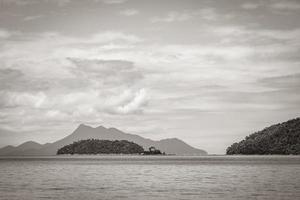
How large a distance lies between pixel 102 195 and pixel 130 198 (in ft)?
21.7

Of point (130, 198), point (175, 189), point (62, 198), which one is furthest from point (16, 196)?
point (175, 189)

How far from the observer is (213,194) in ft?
245

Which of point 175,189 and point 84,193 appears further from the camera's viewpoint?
point 175,189

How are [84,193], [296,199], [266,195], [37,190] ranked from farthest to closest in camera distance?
[37,190], [84,193], [266,195], [296,199]

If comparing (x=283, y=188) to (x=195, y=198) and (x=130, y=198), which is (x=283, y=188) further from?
(x=130, y=198)

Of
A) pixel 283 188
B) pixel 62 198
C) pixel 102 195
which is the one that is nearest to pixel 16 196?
pixel 62 198

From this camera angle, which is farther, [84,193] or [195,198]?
[84,193]

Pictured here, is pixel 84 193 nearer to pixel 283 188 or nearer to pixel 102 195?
pixel 102 195

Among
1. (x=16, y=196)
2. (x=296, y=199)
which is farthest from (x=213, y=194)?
(x=16, y=196)

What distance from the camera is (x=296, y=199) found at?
218 feet

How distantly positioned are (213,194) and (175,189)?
34.2 feet

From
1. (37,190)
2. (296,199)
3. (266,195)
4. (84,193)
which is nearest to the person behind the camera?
(296,199)

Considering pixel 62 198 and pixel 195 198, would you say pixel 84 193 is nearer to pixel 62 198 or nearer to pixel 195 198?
pixel 62 198

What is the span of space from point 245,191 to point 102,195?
78.4ft
